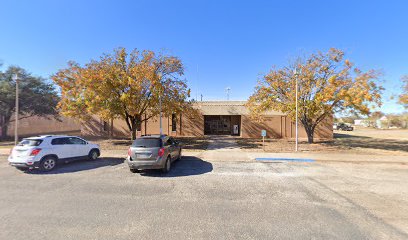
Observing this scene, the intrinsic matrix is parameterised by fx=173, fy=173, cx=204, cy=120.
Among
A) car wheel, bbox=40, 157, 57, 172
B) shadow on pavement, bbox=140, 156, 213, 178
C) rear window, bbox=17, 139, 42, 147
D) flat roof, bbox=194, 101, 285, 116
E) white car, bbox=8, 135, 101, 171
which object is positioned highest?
flat roof, bbox=194, 101, 285, 116

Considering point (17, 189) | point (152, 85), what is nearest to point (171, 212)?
point (17, 189)

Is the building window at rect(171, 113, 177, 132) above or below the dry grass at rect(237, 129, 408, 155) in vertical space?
above

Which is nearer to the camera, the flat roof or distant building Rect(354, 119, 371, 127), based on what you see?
the flat roof

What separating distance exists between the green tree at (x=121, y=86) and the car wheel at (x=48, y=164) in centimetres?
556

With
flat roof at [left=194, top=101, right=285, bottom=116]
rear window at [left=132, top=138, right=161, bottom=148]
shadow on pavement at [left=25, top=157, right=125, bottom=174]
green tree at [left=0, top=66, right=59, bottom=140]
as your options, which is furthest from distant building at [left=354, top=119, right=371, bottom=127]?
green tree at [left=0, top=66, right=59, bottom=140]

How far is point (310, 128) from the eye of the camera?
16.9 metres

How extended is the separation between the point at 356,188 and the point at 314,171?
2170 mm

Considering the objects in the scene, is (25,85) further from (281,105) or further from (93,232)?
(281,105)

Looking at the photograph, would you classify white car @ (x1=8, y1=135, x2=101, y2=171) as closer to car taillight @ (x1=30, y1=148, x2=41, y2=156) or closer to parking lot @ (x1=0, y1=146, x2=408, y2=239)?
car taillight @ (x1=30, y1=148, x2=41, y2=156)

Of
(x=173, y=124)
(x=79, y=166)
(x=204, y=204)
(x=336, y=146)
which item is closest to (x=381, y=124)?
(x=336, y=146)

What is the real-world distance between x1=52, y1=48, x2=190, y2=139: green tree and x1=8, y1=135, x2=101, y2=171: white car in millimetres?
4635

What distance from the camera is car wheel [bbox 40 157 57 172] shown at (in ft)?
26.2

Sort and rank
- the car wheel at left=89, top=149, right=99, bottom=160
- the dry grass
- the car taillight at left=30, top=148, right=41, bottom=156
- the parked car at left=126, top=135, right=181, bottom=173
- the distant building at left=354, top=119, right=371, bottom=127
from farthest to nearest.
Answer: the distant building at left=354, top=119, right=371, bottom=127 → the dry grass → the car wheel at left=89, top=149, right=99, bottom=160 → the car taillight at left=30, top=148, right=41, bottom=156 → the parked car at left=126, top=135, right=181, bottom=173

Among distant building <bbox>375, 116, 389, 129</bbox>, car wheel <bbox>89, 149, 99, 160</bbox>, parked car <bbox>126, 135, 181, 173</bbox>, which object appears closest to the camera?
parked car <bbox>126, 135, 181, 173</bbox>
